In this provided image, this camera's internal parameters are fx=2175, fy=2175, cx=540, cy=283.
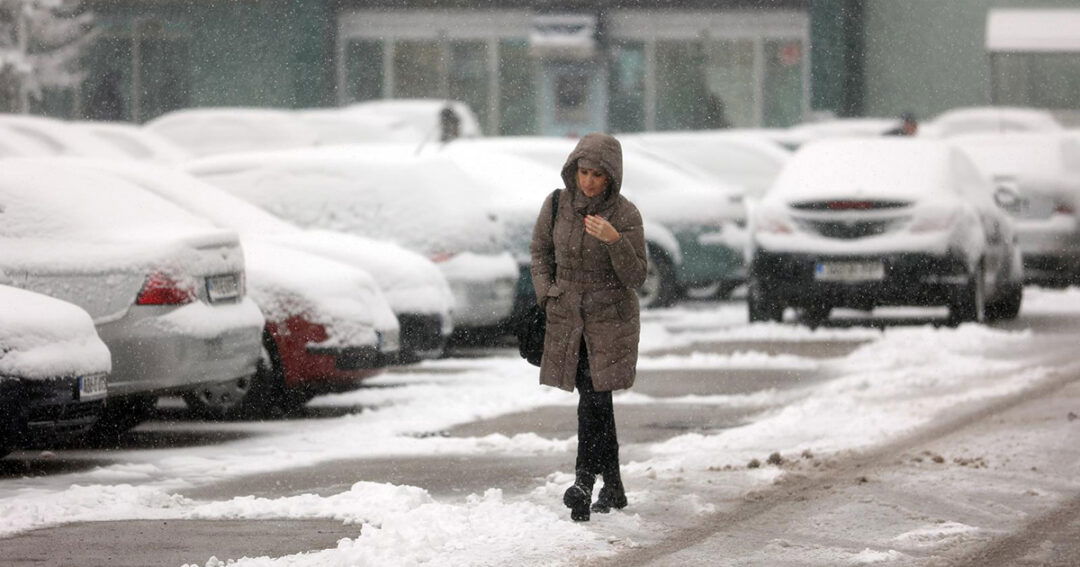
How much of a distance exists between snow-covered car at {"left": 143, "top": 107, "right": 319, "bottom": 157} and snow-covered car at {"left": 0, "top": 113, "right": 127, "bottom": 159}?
12.0 ft

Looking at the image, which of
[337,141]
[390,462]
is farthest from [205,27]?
[390,462]

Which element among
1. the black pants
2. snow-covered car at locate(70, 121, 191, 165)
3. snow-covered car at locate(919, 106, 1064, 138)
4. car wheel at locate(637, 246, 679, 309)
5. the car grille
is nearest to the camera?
the black pants

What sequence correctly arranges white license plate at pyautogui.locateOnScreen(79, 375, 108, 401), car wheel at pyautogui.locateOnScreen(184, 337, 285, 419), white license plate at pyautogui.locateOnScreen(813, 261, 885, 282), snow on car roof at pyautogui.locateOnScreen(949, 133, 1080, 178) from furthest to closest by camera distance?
snow on car roof at pyautogui.locateOnScreen(949, 133, 1080, 178)
white license plate at pyautogui.locateOnScreen(813, 261, 885, 282)
car wheel at pyautogui.locateOnScreen(184, 337, 285, 419)
white license plate at pyautogui.locateOnScreen(79, 375, 108, 401)

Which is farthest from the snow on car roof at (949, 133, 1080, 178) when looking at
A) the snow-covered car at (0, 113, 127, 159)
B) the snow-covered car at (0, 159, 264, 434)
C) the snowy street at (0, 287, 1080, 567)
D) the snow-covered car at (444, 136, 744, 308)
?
the snow-covered car at (0, 159, 264, 434)

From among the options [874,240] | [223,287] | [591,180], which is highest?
[591,180]

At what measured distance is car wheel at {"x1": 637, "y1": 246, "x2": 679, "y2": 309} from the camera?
751 inches

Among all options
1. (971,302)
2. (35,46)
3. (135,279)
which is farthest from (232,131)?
(135,279)

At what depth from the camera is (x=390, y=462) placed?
9.87 meters

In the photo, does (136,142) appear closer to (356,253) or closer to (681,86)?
(356,253)

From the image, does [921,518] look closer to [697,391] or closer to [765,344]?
[697,391]

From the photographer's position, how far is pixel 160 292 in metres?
10.3

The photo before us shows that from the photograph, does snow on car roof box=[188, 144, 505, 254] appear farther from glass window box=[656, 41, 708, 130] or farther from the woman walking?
glass window box=[656, 41, 708, 130]

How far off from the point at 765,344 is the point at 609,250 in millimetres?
8383

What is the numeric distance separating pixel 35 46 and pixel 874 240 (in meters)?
20.9
